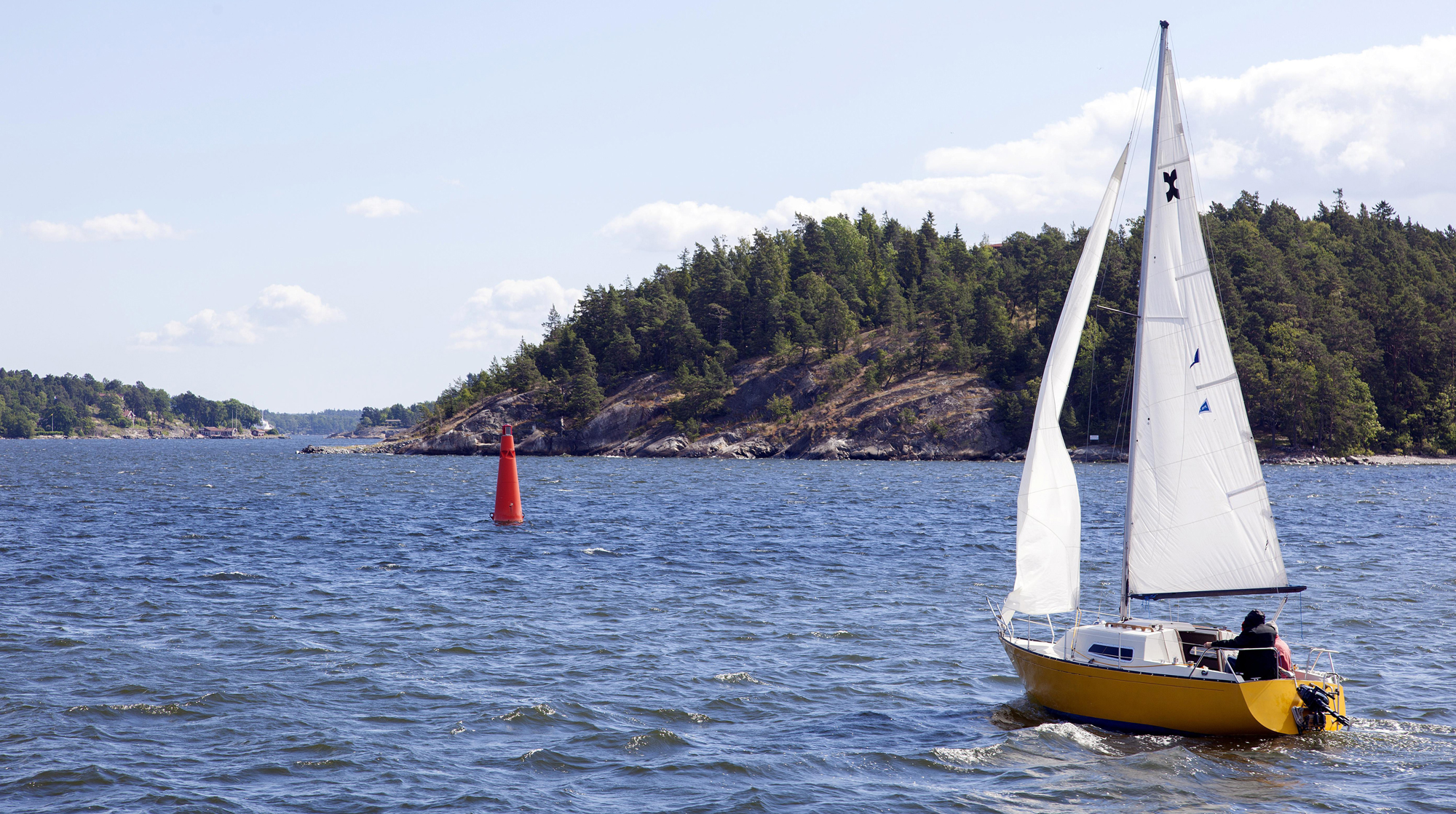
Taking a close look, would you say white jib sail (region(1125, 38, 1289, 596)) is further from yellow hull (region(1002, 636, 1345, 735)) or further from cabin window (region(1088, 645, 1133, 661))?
yellow hull (region(1002, 636, 1345, 735))

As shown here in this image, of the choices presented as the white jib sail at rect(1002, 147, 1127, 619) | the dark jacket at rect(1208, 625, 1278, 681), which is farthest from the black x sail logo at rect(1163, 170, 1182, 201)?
the dark jacket at rect(1208, 625, 1278, 681)

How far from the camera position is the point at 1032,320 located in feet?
478

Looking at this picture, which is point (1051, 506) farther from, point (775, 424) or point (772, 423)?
point (772, 423)

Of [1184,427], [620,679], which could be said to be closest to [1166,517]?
[1184,427]

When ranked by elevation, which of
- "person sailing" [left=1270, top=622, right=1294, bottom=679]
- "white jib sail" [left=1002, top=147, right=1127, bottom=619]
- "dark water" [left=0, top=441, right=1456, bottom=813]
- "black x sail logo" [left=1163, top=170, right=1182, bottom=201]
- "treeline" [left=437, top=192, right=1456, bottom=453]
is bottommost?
"dark water" [left=0, top=441, right=1456, bottom=813]

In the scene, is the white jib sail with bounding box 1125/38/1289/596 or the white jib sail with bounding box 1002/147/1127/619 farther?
the white jib sail with bounding box 1002/147/1127/619

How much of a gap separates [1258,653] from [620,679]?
32.9 ft

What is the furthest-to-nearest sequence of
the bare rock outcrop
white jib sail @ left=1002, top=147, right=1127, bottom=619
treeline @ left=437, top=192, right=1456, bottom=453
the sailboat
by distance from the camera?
the bare rock outcrop
treeline @ left=437, top=192, right=1456, bottom=453
white jib sail @ left=1002, top=147, right=1127, bottom=619
the sailboat

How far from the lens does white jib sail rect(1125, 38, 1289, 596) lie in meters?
15.0

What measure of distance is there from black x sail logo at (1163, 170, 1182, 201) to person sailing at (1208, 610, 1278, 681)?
603 cm

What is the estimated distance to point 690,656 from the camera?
63.5ft

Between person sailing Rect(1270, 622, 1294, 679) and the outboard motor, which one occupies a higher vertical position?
person sailing Rect(1270, 622, 1294, 679)

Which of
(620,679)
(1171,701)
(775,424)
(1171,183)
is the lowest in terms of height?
(620,679)

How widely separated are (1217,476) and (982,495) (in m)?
47.0
